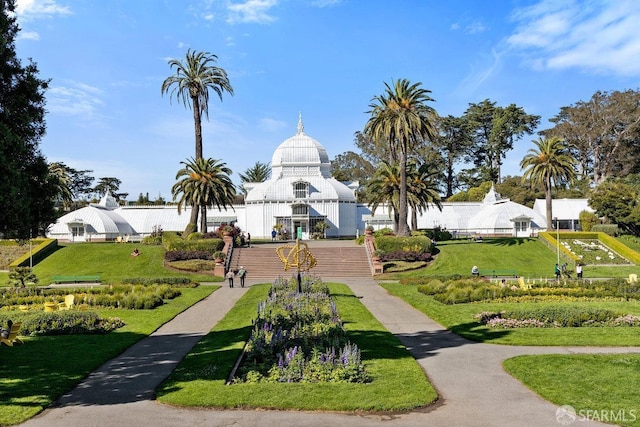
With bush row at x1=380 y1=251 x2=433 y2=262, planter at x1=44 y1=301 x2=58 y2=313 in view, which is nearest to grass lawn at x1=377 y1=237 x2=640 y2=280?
bush row at x1=380 y1=251 x2=433 y2=262

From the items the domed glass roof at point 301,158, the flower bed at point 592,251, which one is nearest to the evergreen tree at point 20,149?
the flower bed at point 592,251

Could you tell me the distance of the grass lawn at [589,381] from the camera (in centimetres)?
1019

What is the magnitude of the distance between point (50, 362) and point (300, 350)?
23.6 ft

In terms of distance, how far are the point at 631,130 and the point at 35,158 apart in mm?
97715

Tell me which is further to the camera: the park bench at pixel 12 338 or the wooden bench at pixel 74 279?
the wooden bench at pixel 74 279

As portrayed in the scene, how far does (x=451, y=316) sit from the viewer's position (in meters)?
21.9

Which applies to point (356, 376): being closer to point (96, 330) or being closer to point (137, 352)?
point (137, 352)

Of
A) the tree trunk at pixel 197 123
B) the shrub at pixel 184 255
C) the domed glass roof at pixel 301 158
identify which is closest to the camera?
the shrub at pixel 184 255

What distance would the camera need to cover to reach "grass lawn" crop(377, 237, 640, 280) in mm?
41156

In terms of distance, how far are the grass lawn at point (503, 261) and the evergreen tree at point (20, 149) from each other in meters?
Result: 28.9

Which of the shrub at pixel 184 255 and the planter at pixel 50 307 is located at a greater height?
the shrub at pixel 184 255

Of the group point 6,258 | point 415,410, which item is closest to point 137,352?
point 415,410

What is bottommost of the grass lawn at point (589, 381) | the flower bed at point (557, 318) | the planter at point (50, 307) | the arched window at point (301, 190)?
the grass lawn at point (589, 381)

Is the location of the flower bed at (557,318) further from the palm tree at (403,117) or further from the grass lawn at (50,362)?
the palm tree at (403,117)
